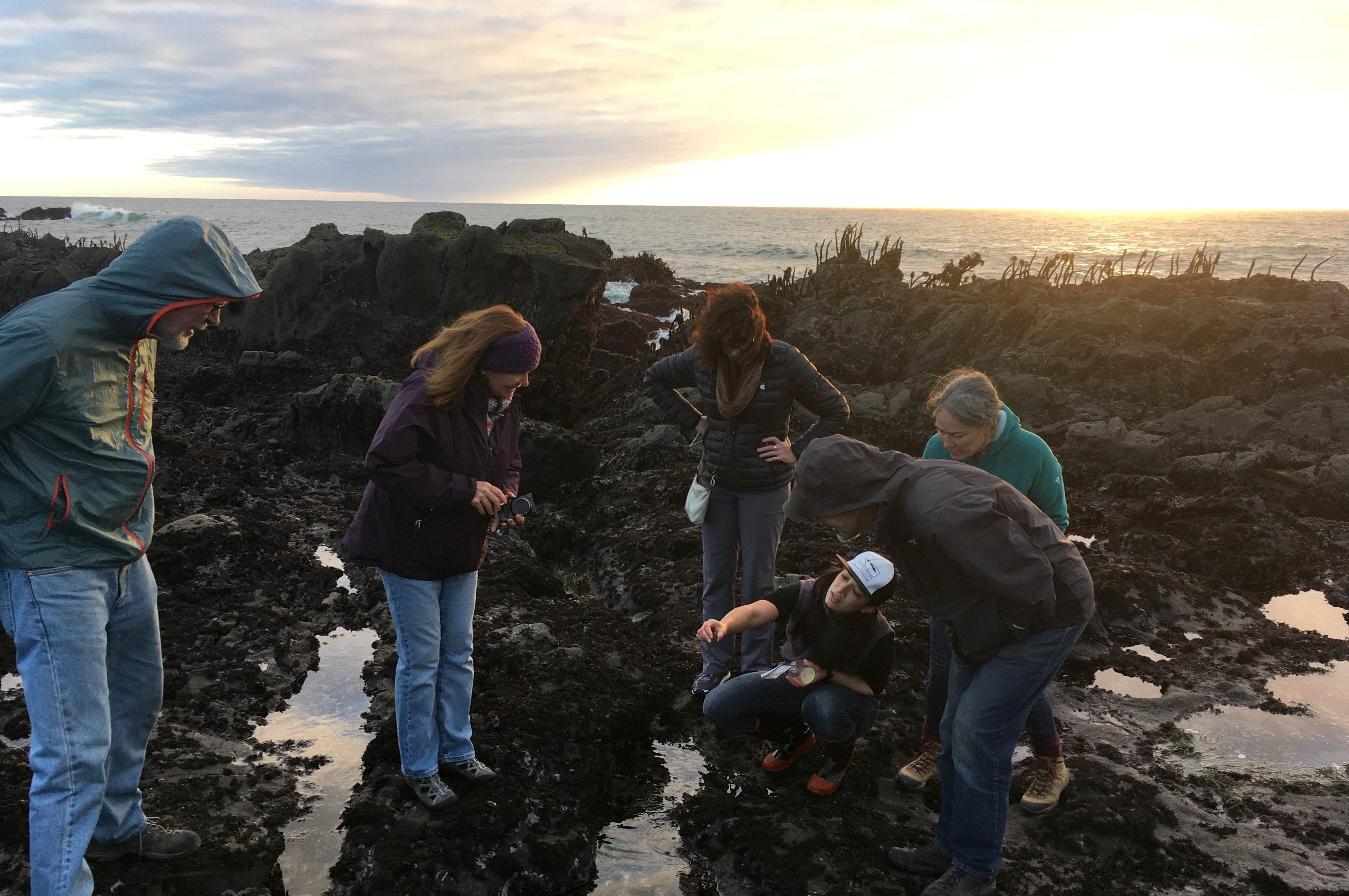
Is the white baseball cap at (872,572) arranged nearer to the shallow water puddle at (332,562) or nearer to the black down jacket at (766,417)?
the black down jacket at (766,417)

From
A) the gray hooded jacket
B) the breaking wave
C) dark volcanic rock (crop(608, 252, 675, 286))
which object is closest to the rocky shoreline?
the gray hooded jacket

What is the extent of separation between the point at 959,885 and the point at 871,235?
96253mm

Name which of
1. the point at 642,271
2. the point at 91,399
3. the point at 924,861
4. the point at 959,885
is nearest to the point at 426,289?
the point at 91,399

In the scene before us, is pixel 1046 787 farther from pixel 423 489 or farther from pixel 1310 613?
pixel 1310 613

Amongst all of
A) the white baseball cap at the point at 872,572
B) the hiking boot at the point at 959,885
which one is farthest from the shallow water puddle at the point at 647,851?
the white baseball cap at the point at 872,572

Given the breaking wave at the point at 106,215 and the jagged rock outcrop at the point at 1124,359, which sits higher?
the breaking wave at the point at 106,215

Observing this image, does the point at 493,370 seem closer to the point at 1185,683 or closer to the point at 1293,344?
the point at 1185,683

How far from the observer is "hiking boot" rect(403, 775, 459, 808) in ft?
11.3

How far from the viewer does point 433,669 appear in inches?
132

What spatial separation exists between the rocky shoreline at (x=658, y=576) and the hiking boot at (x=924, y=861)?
0.22ft

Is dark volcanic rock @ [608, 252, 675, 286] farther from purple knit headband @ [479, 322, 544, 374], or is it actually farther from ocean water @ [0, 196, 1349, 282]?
purple knit headband @ [479, 322, 544, 374]

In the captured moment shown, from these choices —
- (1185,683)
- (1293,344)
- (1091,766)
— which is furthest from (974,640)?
(1293,344)

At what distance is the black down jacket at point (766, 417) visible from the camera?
172 inches

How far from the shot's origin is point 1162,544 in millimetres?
7270
